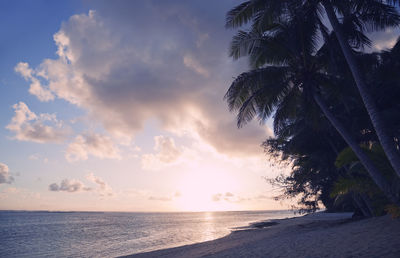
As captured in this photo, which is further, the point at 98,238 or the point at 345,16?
the point at 98,238

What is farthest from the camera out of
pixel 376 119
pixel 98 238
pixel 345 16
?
pixel 98 238

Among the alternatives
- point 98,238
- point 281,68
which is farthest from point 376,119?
point 98,238

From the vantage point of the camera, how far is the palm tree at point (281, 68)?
9.56 m

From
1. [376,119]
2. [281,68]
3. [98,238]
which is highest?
A: [281,68]

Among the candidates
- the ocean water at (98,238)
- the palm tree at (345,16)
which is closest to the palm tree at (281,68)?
the palm tree at (345,16)

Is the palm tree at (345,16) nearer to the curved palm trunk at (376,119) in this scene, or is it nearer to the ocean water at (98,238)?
the curved palm trunk at (376,119)

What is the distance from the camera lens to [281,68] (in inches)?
395

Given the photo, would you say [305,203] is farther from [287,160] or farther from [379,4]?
[379,4]

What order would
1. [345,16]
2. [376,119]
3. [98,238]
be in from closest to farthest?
[376,119] → [345,16] → [98,238]

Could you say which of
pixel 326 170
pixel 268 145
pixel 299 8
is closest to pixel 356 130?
pixel 326 170

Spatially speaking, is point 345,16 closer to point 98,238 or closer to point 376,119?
point 376,119

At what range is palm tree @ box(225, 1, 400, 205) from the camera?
31.4 ft

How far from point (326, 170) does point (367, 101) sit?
36.7 ft

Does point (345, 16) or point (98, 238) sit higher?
point (345, 16)
